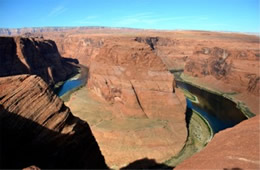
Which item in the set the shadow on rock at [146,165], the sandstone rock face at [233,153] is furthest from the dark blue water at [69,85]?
the sandstone rock face at [233,153]

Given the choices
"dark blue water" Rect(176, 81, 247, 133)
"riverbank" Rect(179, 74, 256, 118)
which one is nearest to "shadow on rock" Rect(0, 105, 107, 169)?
"dark blue water" Rect(176, 81, 247, 133)

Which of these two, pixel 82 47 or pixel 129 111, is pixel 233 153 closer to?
pixel 129 111

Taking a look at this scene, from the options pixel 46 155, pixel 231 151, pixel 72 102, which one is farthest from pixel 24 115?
pixel 72 102

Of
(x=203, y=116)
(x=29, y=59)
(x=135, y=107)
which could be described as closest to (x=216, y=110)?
(x=203, y=116)

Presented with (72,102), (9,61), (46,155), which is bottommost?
(72,102)

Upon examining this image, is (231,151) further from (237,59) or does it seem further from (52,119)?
(237,59)

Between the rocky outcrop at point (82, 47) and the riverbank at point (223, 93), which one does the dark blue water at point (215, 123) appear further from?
the rocky outcrop at point (82, 47)
